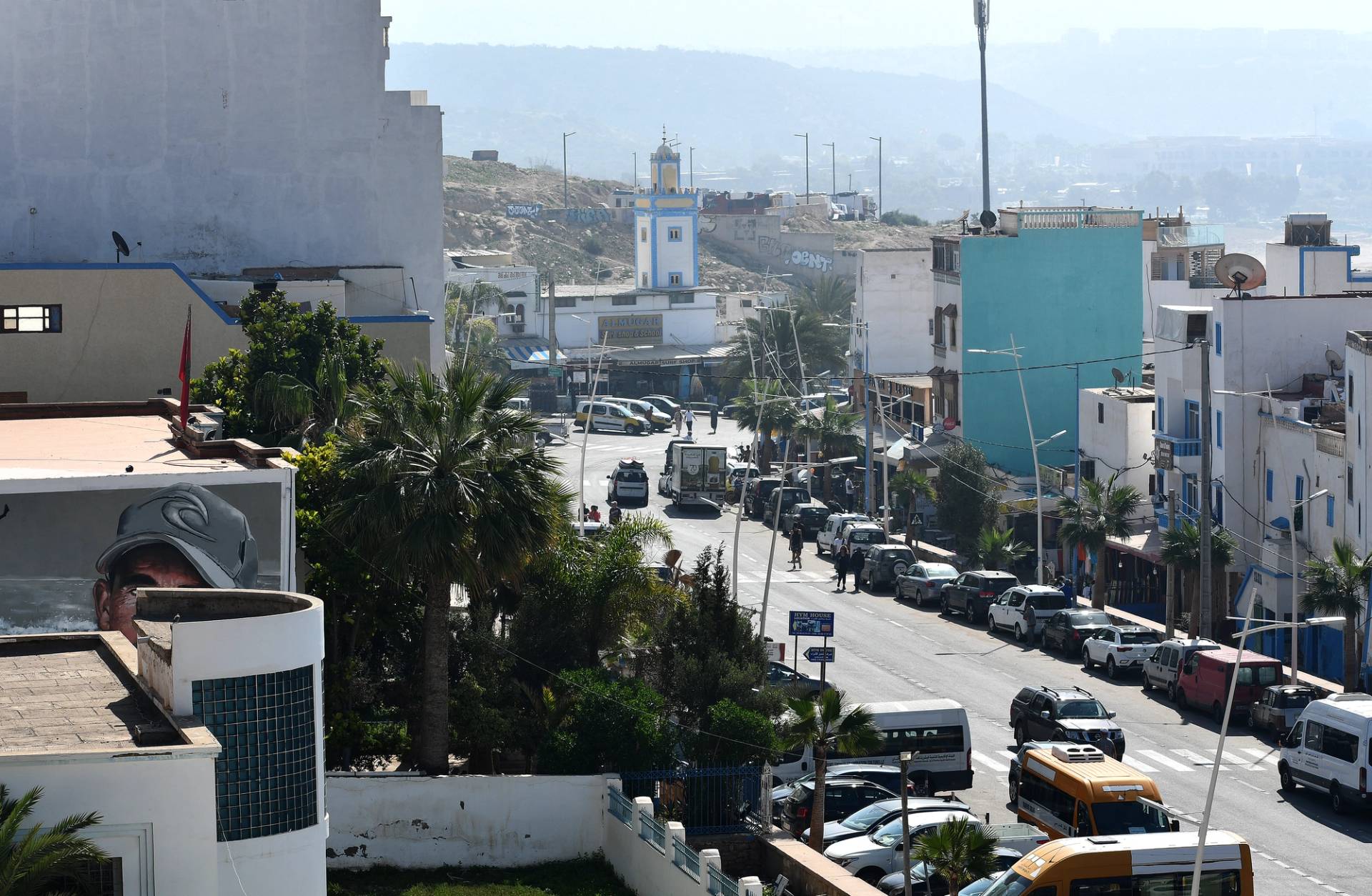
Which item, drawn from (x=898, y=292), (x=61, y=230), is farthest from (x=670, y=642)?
(x=898, y=292)

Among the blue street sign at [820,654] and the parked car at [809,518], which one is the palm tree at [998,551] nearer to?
the parked car at [809,518]

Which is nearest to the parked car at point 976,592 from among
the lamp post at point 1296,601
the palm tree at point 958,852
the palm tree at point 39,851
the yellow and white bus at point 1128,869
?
the lamp post at point 1296,601

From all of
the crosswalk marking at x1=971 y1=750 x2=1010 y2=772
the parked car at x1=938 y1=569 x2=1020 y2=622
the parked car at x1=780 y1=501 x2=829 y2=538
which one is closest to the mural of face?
the crosswalk marking at x1=971 y1=750 x2=1010 y2=772

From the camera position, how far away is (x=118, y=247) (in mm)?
48875

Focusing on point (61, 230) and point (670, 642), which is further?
point (61, 230)

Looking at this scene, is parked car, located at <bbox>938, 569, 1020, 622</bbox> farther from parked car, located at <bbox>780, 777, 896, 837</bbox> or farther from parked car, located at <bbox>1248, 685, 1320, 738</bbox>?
parked car, located at <bbox>780, 777, 896, 837</bbox>

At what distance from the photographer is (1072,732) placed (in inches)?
1452

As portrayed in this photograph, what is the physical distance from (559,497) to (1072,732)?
12.5 m

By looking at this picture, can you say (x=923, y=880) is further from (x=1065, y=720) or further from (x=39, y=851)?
(x=39, y=851)

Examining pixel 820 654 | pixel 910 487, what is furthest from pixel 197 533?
pixel 910 487

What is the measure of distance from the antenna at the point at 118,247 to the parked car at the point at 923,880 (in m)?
26.4

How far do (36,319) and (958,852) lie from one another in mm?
26364

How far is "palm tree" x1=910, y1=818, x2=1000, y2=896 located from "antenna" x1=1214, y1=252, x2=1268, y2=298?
39.1m

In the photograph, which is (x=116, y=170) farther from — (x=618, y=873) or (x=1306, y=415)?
(x=1306, y=415)
